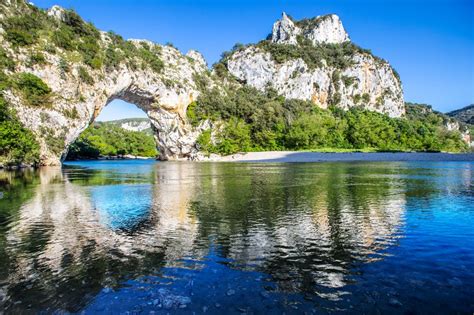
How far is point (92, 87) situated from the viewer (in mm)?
71000

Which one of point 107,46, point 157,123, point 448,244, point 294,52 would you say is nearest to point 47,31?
point 107,46

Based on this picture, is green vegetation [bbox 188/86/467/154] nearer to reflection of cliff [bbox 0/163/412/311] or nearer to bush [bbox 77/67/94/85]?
bush [bbox 77/67/94/85]

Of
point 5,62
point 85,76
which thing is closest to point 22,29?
point 5,62

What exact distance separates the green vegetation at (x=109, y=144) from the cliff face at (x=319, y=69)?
55.4 m

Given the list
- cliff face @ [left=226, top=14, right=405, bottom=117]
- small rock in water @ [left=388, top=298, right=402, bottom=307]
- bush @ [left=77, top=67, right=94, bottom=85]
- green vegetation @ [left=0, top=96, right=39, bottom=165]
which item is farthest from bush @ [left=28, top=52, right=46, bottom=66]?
cliff face @ [left=226, top=14, right=405, bottom=117]

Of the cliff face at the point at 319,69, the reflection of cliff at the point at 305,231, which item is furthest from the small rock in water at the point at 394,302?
the cliff face at the point at 319,69

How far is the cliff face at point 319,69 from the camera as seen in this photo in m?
146

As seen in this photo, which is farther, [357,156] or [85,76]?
[357,156]

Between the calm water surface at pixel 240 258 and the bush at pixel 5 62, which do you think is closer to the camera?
the calm water surface at pixel 240 258

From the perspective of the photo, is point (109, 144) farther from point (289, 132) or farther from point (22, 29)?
point (289, 132)

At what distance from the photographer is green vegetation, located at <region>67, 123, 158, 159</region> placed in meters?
119

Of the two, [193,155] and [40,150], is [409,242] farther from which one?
[193,155]

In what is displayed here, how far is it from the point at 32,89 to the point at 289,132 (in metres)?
72.8

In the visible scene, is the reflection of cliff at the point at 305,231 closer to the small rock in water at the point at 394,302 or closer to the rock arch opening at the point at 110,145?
the small rock in water at the point at 394,302
